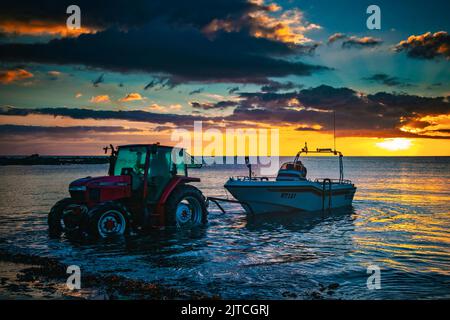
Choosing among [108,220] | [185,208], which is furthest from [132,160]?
[185,208]

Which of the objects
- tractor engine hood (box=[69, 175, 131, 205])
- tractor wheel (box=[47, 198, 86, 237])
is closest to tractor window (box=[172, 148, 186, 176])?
tractor engine hood (box=[69, 175, 131, 205])

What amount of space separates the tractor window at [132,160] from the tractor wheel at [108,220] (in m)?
1.66

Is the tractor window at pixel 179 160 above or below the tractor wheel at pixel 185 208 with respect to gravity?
above

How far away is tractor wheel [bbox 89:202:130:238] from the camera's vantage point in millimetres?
11289

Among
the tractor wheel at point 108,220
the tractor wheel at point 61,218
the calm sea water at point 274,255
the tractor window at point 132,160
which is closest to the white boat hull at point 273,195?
the calm sea water at point 274,255

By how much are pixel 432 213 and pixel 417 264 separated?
1321cm

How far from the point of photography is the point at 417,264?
10148 millimetres

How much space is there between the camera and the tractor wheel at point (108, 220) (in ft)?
37.0

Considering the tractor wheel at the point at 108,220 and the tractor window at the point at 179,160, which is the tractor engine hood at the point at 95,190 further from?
the tractor window at the point at 179,160

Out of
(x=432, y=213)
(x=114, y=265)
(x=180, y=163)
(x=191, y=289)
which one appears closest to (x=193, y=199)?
(x=180, y=163)

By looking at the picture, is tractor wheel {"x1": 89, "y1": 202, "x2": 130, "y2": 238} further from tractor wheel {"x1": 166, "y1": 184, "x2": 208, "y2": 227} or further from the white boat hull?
the white boat hull

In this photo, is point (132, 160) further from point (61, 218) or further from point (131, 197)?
point (61, 218)
